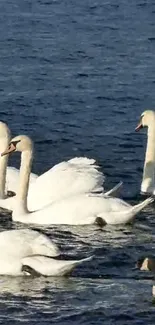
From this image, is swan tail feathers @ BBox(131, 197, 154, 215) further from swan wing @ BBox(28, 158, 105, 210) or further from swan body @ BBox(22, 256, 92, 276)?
swan body @ BBox(22, 256, 92, 276)

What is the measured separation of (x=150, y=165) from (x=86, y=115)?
12.5 ft

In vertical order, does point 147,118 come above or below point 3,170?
above

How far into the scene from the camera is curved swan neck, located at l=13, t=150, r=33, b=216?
1911 cm

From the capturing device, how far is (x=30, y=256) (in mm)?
16078

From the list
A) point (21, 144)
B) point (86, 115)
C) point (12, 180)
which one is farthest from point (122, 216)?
point (86, 115)

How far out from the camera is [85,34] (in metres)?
30.7

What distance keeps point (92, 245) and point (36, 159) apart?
4632 mm

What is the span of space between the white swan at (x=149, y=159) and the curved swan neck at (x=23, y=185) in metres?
2.06

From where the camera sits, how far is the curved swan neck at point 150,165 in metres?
20.5

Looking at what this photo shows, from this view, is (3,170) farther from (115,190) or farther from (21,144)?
(115,190)

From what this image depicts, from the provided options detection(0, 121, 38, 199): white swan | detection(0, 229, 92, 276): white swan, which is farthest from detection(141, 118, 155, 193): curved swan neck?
detection(0, 229, 92, 276): white swan

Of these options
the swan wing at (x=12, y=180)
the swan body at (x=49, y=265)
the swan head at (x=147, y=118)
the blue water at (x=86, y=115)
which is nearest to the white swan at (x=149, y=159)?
the swan head at (x=147, y=118)

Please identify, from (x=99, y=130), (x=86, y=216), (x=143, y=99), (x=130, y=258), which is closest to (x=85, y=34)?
(x=143, y=99)

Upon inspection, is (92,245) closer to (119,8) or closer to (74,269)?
(74,269)
